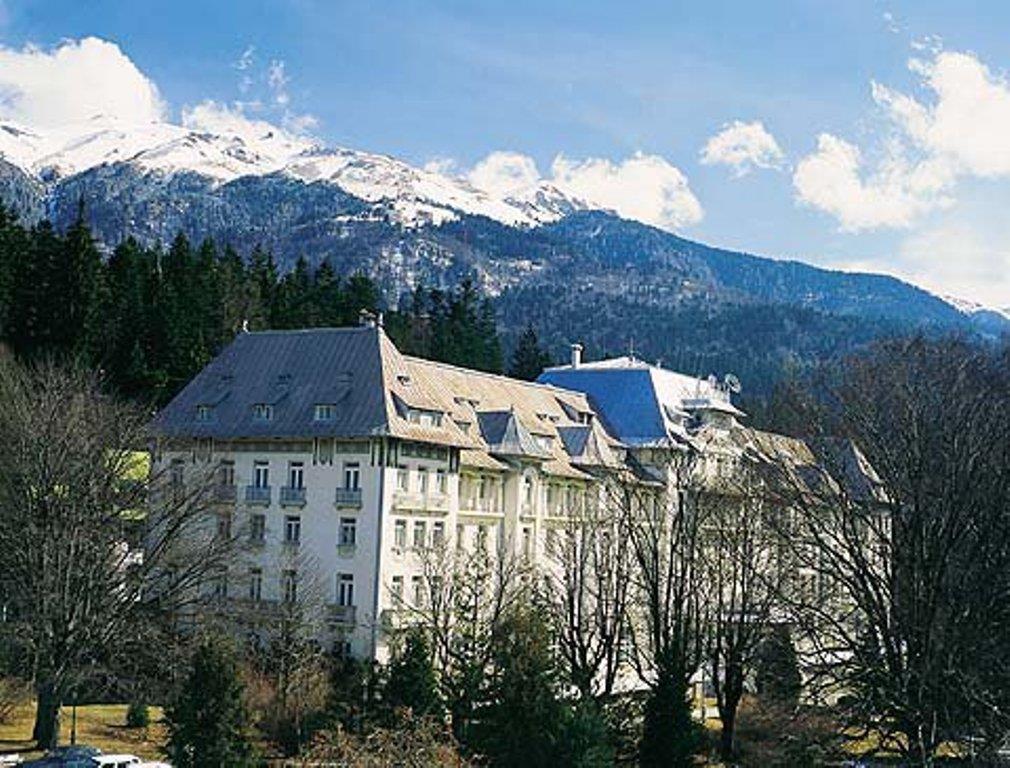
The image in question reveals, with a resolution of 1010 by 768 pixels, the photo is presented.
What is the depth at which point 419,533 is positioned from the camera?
189 feet

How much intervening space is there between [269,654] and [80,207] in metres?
48.0

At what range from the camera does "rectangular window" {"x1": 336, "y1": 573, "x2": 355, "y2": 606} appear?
55.2m

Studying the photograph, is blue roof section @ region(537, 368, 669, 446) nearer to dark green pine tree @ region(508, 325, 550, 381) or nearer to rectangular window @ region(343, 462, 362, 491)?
rectangular window @ region(343, 462, 362, 491)

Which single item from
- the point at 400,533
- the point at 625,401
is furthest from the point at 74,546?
the point at 625,401

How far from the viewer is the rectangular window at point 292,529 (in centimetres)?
5716

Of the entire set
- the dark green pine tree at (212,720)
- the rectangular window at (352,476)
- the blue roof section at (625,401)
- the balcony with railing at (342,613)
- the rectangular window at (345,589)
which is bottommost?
the dark green pine tree at (212,720)

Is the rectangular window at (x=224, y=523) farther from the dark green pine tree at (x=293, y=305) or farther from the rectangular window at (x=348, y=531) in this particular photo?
the dark green pine tree at (x=293, y=305)

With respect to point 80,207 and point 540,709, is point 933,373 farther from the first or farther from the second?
point 80,207

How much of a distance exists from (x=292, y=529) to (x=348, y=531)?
10.1ft

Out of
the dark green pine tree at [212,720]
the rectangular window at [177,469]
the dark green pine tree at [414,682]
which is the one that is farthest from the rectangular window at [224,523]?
the dark green pine tree at [212,720]

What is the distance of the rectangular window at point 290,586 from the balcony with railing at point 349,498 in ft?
11.8

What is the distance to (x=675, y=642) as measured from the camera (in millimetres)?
50844

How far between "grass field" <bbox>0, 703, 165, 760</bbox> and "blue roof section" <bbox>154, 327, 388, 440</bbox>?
1395 centimetres

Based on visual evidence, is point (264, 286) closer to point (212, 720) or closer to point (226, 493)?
point (226, 493)
